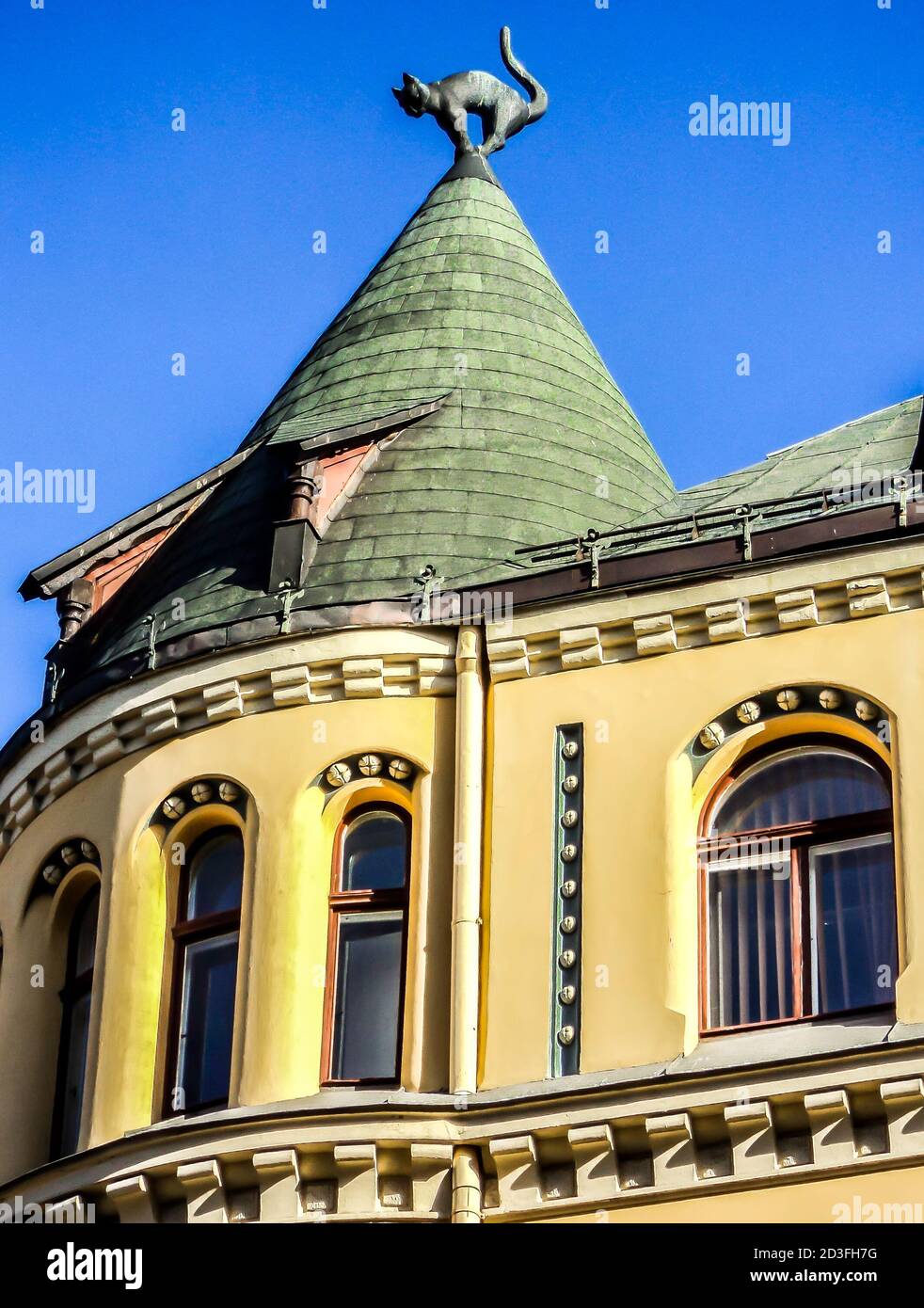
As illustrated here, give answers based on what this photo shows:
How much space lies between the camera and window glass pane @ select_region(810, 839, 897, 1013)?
21234mm

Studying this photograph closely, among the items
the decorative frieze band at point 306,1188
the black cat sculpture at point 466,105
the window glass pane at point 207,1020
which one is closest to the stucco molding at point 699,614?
the window glass pane at point 207,1020

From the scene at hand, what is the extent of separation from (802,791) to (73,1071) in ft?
20.5

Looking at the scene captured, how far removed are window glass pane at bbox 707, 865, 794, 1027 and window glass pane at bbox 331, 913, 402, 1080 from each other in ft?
7.83

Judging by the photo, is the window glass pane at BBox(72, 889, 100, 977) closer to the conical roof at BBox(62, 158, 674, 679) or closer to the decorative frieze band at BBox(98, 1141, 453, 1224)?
the conical roof at BBox(62, 158, 674, 679)

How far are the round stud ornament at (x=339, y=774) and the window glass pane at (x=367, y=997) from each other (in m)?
1.02

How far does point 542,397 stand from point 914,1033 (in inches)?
326

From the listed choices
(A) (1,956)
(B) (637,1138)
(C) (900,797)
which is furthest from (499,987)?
(A) (1,956)

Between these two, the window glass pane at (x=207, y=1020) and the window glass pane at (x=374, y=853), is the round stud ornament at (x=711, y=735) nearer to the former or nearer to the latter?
the window glass pane at (x=374, y=853)

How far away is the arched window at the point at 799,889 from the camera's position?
21391 mm

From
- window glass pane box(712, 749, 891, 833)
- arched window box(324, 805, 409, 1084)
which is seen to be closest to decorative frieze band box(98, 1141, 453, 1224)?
arched window box(324, 805, 409, 1084)

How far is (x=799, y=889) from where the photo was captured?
860 inches

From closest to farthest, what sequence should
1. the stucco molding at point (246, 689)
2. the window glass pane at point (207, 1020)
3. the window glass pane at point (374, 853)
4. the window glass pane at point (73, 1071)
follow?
1. the window glass pane at point (207, 1020)
2. the window glass pane at point (374, 853)
3. the stucco molding at point (246, 689)
4. the window glass pane at point (73, 1071)

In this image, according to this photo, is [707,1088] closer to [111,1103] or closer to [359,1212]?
[359,1212]

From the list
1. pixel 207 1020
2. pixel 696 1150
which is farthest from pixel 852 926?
pixel 207 1020
